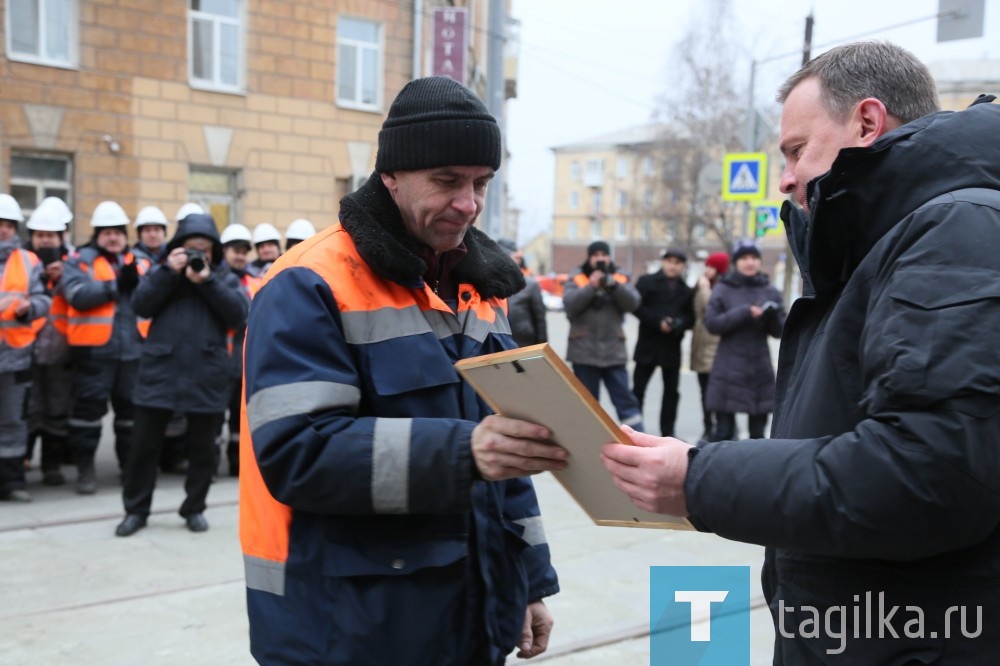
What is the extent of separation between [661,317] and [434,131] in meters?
7.26

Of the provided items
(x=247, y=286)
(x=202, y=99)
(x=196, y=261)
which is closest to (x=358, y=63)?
(x=202, y=99)

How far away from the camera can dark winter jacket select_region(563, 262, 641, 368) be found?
28.4 ft

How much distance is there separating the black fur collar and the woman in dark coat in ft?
18.6

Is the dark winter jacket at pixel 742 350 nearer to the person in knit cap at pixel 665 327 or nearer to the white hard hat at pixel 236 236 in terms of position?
the person in knit cap at pixel 665 327

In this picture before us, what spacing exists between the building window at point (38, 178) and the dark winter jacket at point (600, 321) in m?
8.88

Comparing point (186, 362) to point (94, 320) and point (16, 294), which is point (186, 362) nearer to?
point (94, 320)

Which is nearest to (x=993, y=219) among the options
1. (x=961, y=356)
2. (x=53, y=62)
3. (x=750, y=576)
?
(x=961, y=356)

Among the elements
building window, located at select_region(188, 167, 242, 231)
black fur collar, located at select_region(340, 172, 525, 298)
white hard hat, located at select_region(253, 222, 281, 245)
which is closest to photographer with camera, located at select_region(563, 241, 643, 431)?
white hard hat, located at select_region(253, 222, 281, 245)

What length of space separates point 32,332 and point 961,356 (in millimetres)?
6537

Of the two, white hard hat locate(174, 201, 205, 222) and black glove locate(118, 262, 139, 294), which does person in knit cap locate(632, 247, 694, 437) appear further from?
black glove locate(118, 262, 139, 294)

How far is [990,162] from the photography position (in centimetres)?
153

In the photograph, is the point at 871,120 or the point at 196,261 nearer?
the point at 871,120

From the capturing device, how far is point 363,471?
1.81 metres

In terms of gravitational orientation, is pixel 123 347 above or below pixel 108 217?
below
